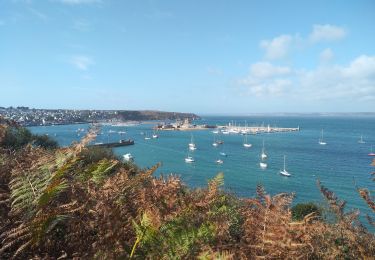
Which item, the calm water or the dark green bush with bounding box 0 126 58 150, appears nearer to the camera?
the dark green bush with bounding box 0 126 58 150

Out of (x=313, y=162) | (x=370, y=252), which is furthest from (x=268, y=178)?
(x=370, y=252)

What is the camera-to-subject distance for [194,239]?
2.17 m

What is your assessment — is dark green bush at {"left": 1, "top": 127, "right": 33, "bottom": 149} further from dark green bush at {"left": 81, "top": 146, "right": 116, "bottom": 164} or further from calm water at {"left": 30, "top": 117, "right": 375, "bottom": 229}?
calm water at {"left": 30, "top": 117, "right": 375, "bottom": 229}

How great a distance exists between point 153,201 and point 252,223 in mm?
828

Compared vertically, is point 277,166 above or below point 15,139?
below

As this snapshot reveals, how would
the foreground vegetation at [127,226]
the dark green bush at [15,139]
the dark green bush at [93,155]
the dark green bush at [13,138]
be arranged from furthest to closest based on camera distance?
the dark green bush at [93,155], the dark green bush at [13,138], the dark green bush at [15,139], the foreground vegetation at [127,226]

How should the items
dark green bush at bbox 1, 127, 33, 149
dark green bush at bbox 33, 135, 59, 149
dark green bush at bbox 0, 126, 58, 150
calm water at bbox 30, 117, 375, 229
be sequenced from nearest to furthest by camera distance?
dark green bush at bbox 0, 126, 58, 150 < dark green bush at bbox 1, 127, 33, 149 < dark green bush at bbox 33, 135, 59, 149 < calm water at bbox 30, 117, 375, 229

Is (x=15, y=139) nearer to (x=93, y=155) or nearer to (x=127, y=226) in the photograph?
(x=93, y=155)

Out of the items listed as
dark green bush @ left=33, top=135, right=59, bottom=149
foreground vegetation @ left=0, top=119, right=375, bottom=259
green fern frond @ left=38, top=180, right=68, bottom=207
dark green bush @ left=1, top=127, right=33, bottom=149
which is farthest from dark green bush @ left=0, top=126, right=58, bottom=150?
dark green bush @ left=33, top=135, right=59, bottom=149

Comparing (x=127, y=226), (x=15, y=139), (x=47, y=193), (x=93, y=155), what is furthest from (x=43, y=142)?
(x=47, y=193)

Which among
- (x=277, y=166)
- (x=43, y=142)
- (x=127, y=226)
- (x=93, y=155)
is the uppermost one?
(x=127, y=226)

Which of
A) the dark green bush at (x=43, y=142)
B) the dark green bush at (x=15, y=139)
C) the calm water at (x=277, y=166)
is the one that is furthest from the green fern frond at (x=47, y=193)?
the calm water at (x=277, y=166)

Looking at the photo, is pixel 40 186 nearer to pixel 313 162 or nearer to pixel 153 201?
pixel 153 201

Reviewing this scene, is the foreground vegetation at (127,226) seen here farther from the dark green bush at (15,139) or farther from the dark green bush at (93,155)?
the dark green bush at (93,155)
